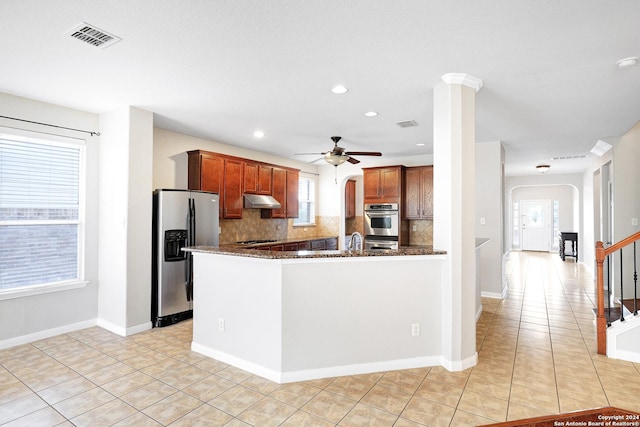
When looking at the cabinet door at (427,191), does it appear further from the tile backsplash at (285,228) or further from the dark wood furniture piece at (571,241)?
the dark wood furniture piece at (571,241)

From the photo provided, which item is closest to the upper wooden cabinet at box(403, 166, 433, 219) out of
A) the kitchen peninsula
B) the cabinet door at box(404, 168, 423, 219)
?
the cabinet door at box(404, 168, 423, 219)

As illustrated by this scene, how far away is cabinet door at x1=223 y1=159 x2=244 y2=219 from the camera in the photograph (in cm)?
567

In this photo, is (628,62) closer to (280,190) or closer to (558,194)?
(280,190)

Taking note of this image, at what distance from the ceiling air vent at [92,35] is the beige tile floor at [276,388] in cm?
261

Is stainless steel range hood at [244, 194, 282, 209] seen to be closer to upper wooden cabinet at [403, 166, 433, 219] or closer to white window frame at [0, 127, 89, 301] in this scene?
white window frame at [0, 127, 89, 301]

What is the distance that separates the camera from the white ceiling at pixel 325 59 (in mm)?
2115

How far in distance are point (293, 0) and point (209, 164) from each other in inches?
147

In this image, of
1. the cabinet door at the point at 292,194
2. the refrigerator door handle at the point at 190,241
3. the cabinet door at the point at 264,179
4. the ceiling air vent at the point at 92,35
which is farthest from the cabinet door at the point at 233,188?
the ceiling air vent at the point at 92,35

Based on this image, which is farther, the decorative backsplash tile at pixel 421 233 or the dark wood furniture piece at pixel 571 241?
the dark wood furniture piece at pixel 571 241

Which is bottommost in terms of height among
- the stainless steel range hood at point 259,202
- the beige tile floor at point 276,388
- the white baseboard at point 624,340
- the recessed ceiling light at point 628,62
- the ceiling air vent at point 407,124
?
the beige tile floor at point 276,388

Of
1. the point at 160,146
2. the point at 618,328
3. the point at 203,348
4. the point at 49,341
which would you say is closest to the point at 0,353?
the point at 49,341

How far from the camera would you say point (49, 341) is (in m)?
3.81

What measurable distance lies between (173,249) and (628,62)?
4.86 meters

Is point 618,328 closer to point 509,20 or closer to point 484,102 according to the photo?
point 484,102
